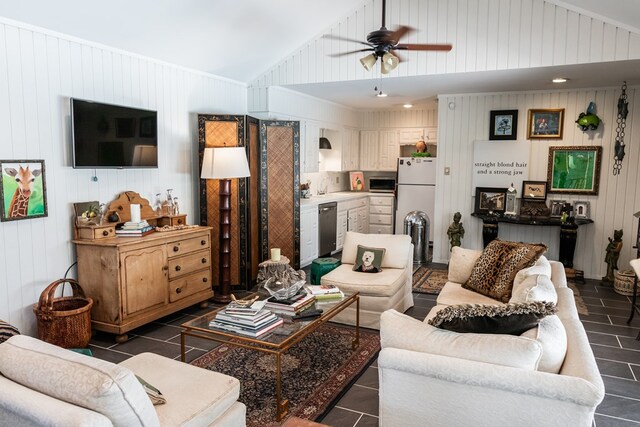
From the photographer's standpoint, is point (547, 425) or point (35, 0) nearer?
point (547, 425)

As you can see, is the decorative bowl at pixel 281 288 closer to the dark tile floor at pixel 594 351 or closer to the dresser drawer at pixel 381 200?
the dark tile floor at pixel 594 351

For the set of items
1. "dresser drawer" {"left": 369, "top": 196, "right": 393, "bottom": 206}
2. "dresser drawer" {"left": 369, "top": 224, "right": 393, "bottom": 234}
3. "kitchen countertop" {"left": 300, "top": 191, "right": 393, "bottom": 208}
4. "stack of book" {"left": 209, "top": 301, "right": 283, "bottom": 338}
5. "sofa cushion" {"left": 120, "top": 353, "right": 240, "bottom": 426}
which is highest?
"kitchen countertop" {"left": 300, "top": 191, "right": 393, "bottom": 208}

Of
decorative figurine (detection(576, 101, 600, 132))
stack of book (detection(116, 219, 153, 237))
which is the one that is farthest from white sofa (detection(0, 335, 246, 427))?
decorative figurine (detection(576, 101, 600, 132))

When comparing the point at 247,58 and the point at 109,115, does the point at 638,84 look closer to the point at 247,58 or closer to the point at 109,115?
the point at 247,58

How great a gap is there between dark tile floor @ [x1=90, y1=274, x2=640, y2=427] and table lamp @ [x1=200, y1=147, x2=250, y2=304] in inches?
15.8

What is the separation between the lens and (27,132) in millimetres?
3650

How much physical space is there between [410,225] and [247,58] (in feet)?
11.0

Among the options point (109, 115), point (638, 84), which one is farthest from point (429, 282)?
point (109, 115)

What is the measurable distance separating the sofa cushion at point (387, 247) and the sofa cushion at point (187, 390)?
2567 mm

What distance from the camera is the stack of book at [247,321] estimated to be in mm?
2832

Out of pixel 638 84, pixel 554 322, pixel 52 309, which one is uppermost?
pixel 638 84

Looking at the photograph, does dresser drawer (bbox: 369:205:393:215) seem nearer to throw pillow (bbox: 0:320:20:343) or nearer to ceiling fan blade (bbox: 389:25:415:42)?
ceiling fan blade (bbox: 389:25:415:42)

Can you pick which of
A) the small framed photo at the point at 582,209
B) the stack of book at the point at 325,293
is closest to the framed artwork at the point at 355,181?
the small framed photo at the point at 582,209

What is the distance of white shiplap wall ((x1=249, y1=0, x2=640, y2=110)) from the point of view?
180 inches
